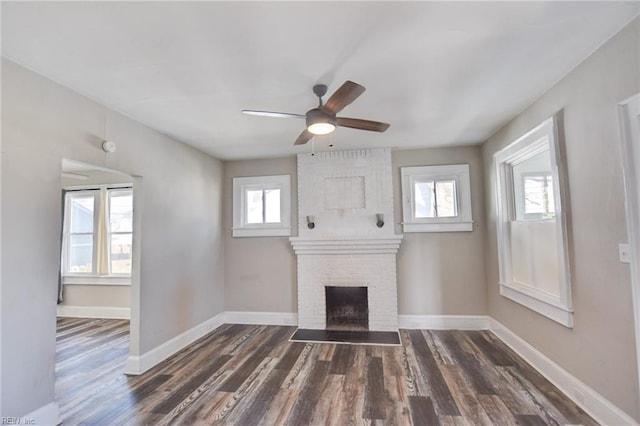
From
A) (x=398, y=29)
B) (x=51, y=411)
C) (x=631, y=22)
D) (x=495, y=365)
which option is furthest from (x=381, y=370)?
(x=631, y=22)

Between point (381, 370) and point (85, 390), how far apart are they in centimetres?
271

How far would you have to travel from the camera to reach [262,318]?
15.1ft

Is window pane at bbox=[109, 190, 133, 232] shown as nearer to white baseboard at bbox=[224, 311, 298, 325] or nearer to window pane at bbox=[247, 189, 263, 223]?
window pane at bbox=[247, 189, 263, 223]

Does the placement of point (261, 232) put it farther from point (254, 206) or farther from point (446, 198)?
point (446, 198)

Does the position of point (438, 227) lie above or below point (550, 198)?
below

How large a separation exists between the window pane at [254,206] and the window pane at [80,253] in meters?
2.85

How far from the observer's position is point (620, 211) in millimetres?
1901

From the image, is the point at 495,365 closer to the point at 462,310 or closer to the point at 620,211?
the point at 462,310

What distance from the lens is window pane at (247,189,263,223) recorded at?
4.81 metres

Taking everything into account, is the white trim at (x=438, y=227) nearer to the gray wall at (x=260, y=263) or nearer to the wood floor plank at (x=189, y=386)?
the gray wall at (x=260, y=263)

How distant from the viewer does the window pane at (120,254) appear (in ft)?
16.6

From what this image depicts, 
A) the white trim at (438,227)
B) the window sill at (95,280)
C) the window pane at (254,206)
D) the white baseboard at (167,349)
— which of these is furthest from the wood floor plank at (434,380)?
the window sill at (95,280)

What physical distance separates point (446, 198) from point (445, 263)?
36.6 inches

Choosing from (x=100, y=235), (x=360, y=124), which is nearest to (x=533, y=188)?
(x=360, y=124)
